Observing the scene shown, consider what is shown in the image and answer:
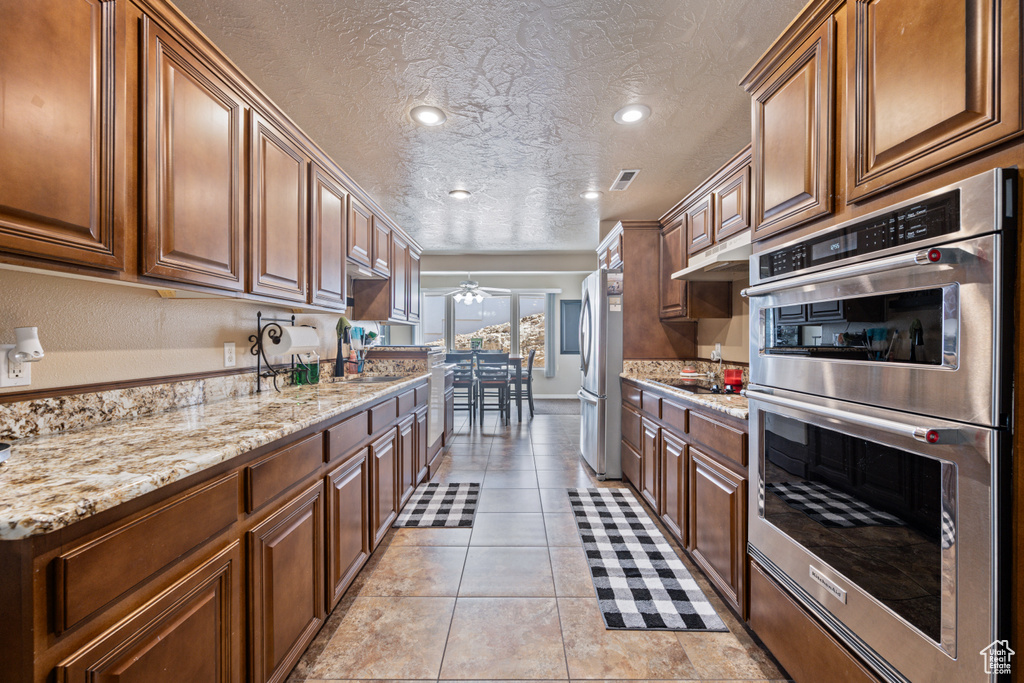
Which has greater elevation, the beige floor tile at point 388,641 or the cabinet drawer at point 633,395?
the cabinet drawer at point 633,395

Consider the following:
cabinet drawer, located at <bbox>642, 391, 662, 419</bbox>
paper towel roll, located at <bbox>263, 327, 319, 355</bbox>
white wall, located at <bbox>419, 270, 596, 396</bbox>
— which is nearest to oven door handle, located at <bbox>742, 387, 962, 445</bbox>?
cabinet drawer, located at <bbox>642, 391, 662, 419</bbox>

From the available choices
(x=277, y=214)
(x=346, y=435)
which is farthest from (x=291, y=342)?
(x=346, y=435)

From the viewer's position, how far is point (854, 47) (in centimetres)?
116

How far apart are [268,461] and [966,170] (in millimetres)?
1865

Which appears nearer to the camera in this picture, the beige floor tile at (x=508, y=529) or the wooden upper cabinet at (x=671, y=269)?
the beige floor tile at (x=508, y=529)

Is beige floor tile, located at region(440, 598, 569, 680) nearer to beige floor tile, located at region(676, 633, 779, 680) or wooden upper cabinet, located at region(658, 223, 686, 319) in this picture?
beige floor tile, located at region(676, 633, 779, 680)

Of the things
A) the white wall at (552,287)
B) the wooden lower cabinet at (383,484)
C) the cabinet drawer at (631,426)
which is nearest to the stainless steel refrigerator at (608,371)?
the cabinet drawer at (631,426)

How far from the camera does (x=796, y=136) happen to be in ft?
4.59

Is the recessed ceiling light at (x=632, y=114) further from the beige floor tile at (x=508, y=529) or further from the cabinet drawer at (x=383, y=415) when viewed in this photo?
the beige floor tile at (x=508, y=529)

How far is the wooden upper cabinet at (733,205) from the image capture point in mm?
2256

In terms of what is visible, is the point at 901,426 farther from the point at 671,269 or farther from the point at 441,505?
the point at 441,505

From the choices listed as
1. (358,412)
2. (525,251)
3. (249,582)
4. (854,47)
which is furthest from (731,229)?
(525,251)

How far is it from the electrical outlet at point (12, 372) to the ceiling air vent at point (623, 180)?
334cm

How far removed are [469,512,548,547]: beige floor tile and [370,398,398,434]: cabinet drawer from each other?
2.76 feet
